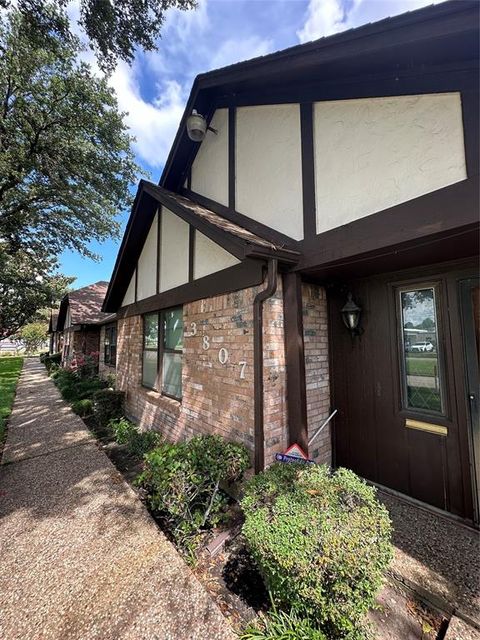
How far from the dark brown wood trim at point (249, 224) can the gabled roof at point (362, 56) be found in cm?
153

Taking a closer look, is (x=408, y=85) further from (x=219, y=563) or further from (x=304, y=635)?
(x=219, y=563)

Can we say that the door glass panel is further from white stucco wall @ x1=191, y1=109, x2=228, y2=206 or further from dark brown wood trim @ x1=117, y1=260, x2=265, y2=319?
white stucco wall @ x1=191, y1=109, x2=228, y2=206

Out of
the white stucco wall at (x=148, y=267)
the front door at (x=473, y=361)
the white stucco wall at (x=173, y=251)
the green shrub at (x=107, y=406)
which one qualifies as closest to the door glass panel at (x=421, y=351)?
the front door at (x=473, y=361)

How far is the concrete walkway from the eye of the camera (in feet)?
6.65

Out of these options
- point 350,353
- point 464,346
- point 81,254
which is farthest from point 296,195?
point 81,254

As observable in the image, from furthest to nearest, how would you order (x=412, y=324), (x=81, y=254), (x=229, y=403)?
(x=81, y=254) < (x=229, y=403) < (x=412, y=324)

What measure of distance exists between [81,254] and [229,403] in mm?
12998

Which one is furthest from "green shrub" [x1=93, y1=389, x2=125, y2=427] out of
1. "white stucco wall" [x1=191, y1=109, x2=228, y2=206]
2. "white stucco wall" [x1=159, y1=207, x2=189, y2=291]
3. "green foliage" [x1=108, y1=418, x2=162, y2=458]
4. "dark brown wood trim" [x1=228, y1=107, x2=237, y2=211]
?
"dark brown wood trim" [x1=228, y1=107, x2=237, y2=211]

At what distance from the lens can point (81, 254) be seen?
43.6ft

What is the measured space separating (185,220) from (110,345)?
792cm

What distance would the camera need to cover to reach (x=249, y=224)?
3984mm

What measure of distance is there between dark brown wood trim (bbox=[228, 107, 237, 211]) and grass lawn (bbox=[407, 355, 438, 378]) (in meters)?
3.28

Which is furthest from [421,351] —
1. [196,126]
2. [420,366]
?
[196,126]

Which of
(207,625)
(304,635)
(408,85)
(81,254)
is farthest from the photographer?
(81,254)
